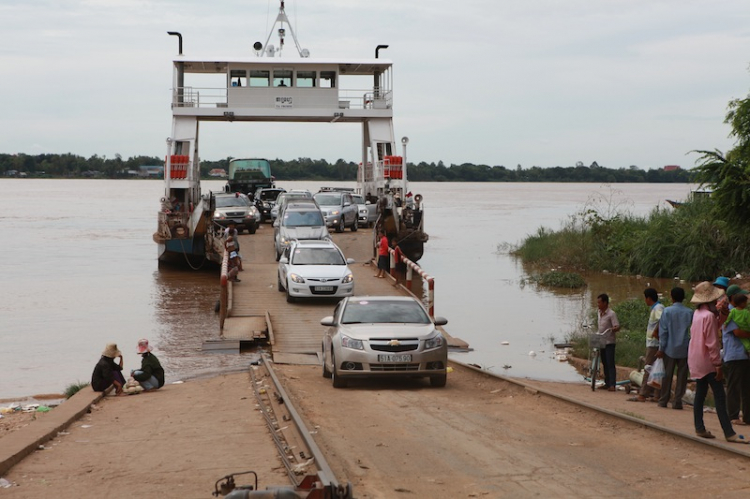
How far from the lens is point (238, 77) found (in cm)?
3603

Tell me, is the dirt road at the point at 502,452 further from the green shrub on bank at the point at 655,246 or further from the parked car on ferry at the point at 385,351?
the green shrub on bank at the point at 655,246

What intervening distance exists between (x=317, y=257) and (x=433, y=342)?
33.6 ft

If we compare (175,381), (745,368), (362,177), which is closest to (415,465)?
(745,368)

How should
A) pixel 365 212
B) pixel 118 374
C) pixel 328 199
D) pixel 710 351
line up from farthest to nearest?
1. pixel 365 212
2. pixel 328 199
3. pixel 118 374
4. pixel 710 351

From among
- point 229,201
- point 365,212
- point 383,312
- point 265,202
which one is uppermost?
point 229,201

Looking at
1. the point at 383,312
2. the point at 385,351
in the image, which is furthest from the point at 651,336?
the point at 383,312

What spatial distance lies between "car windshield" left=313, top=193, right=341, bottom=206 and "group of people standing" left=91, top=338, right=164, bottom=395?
848 inches

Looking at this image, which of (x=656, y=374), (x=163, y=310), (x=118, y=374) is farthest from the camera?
(x=163, y=310)

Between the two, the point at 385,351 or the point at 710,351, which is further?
the point at 385,351

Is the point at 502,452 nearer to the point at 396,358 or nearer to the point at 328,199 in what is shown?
the point at 396,358

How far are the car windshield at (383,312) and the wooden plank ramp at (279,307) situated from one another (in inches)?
98.0

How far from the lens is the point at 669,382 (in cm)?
1186

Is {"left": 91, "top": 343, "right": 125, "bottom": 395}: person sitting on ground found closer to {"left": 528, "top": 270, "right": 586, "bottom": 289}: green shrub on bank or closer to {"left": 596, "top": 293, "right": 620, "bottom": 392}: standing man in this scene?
{"left": 596, "top": 293, "right": 620, "bottom": 392}: standing man

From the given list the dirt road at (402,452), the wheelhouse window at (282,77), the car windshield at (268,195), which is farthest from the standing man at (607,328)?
the car windshield at (268,195)
